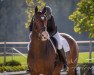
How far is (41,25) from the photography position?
320 inches

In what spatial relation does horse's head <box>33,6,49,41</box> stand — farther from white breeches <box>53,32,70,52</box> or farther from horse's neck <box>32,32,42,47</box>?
white breeches <box>53,32,70,52</box>

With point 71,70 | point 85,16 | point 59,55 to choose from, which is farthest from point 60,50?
point 85,16

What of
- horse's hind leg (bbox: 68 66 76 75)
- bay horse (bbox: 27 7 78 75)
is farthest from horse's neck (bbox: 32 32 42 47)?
horse's hind leg (bbox: 68 66 76 75)

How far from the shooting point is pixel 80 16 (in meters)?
15.8

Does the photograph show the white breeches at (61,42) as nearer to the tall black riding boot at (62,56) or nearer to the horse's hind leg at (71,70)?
the tall black riding boot at (62,56)

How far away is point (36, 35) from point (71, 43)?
2849mm

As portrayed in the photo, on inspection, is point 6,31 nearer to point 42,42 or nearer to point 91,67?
point 91,67

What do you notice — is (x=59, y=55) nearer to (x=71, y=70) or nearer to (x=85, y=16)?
(x=71, y=70)

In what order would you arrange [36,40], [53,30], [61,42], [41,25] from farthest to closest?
[61,42] < [53,30] < [36,40] < [41,25]

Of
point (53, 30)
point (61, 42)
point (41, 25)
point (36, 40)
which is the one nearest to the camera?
point (41, 25)

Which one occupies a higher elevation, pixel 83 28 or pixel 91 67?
pixel 83 28

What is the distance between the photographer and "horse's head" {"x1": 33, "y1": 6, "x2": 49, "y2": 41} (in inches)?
315

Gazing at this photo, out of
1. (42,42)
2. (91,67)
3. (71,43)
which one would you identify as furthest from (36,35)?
(91,67)

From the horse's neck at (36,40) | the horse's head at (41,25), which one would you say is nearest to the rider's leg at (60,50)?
the horse's neck at (36,40)
